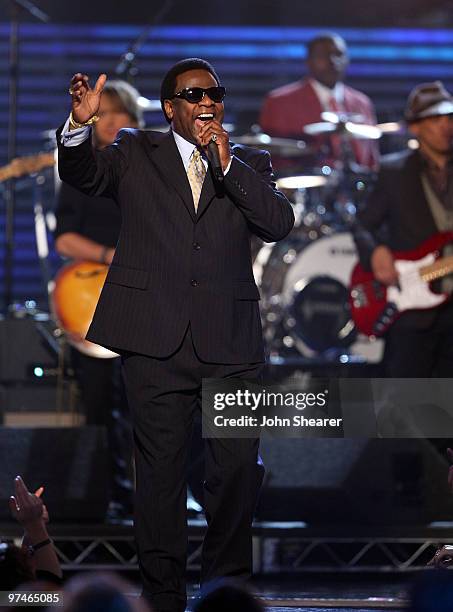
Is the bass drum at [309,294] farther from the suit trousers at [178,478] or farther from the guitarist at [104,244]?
the suit trousers at [178,478]

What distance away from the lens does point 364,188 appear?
27.6 feet

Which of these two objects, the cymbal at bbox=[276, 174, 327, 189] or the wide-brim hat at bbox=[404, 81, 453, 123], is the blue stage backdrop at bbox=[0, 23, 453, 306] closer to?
the cymbal at bbox=[276, 174, 327, 189]

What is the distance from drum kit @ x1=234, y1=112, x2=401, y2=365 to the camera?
27.5ft

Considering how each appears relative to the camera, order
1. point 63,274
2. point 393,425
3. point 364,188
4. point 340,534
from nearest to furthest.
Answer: point 393,425
point 340,534
point 63,274
point 364,188

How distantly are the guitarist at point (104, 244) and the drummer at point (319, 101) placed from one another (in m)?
2.69

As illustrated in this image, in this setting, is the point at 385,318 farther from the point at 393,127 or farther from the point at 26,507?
the point at 26,507

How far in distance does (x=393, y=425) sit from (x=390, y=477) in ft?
7.13

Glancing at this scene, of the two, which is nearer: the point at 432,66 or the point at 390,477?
the point at 390,477

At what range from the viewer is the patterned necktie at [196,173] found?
14.2 ft

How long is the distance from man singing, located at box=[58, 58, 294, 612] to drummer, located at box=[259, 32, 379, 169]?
4.66 meters

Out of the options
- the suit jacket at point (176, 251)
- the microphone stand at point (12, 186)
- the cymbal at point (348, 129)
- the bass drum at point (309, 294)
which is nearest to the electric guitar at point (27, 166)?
the microphone stand at point (12, 186)

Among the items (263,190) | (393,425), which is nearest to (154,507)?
(393,425)

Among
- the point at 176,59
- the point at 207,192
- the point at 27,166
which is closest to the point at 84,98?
the point at 207,192

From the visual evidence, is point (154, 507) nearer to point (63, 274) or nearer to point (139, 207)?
point (139, 207)
